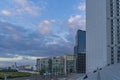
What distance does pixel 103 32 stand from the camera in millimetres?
45156

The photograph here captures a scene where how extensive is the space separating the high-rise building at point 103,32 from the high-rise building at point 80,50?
3950 centimetres

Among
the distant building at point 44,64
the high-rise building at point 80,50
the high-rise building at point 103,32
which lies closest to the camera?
the high-rise building at point 103,32

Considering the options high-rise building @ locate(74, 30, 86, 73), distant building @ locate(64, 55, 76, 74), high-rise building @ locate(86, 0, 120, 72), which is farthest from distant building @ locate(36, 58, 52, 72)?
high-rise building @ locate(86, 0, 120, 72)

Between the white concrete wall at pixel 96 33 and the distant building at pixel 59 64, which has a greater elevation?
the white concrete wall at pixel 96 33

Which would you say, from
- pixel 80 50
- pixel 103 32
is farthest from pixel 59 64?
pixel 103 32

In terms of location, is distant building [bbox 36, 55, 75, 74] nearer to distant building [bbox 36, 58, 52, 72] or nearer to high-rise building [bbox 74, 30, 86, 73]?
distant building [bbox 36, 58, 52, 72]

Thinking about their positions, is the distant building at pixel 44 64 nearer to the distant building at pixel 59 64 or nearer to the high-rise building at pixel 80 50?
the distant building at pixel 59 64

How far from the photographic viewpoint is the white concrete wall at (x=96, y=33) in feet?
143

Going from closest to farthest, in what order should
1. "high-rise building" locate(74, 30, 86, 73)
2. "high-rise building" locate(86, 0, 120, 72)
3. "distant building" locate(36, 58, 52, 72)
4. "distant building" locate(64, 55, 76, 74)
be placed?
1. "high-rise building" locate(86, 0, 120, 72)
2. "high-rise building" locate(74, 30, 86, 73)
3. "distant building" locate(36, 58, 52, 72)
4. "distant building" locate(64, 55, 76, 74)

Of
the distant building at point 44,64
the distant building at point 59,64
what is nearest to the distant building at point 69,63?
the distant building at point 59,64

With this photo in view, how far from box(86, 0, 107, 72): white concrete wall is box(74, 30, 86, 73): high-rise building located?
1545 inches

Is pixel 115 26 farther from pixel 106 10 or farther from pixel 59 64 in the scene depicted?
pixel 59 64

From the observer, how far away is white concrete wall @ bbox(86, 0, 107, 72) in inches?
1719

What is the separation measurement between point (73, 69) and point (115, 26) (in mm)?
46882
